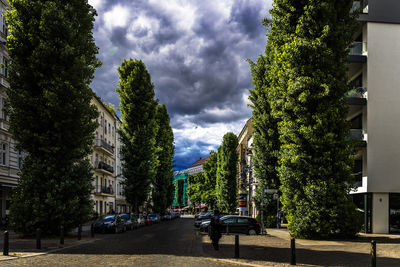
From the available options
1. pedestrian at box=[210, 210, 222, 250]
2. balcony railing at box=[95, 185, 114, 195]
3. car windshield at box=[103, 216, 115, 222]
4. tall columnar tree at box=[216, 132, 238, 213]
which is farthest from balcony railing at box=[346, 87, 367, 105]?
tall columnar tree at box=[216, 132, 238, 213]

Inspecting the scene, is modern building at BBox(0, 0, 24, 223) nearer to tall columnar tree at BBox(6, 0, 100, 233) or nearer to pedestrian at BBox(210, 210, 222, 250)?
tall columnar tree at BBox(6, 0, 100, 233)

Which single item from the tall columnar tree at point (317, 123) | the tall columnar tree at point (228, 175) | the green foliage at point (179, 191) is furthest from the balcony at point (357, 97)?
the green foliage at point (179, 191)

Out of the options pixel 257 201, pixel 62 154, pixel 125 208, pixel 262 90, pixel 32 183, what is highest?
pixel 262 90

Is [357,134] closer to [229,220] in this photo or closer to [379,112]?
[379,112]

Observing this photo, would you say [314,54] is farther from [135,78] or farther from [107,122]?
[107,122]

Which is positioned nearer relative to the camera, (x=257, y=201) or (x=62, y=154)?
(x=62, y=154)

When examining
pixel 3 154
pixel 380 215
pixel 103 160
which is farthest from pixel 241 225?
pixel 103 160

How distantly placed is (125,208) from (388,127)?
56015 millimetres

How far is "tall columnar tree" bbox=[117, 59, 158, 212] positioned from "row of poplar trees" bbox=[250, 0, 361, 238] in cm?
2124

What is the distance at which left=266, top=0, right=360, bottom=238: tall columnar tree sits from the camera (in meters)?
20.4

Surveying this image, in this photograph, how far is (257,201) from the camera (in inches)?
1320

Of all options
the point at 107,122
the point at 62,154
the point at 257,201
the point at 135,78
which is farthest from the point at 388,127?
the point at 107,122

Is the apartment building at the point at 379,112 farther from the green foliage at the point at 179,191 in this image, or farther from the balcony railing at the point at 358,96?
the green foliage at the point at 179,191

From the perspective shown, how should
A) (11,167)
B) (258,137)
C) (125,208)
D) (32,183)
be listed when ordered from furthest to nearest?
1. (125,208)
2. (258,137)
3. (11,167)
4. (32,183)
